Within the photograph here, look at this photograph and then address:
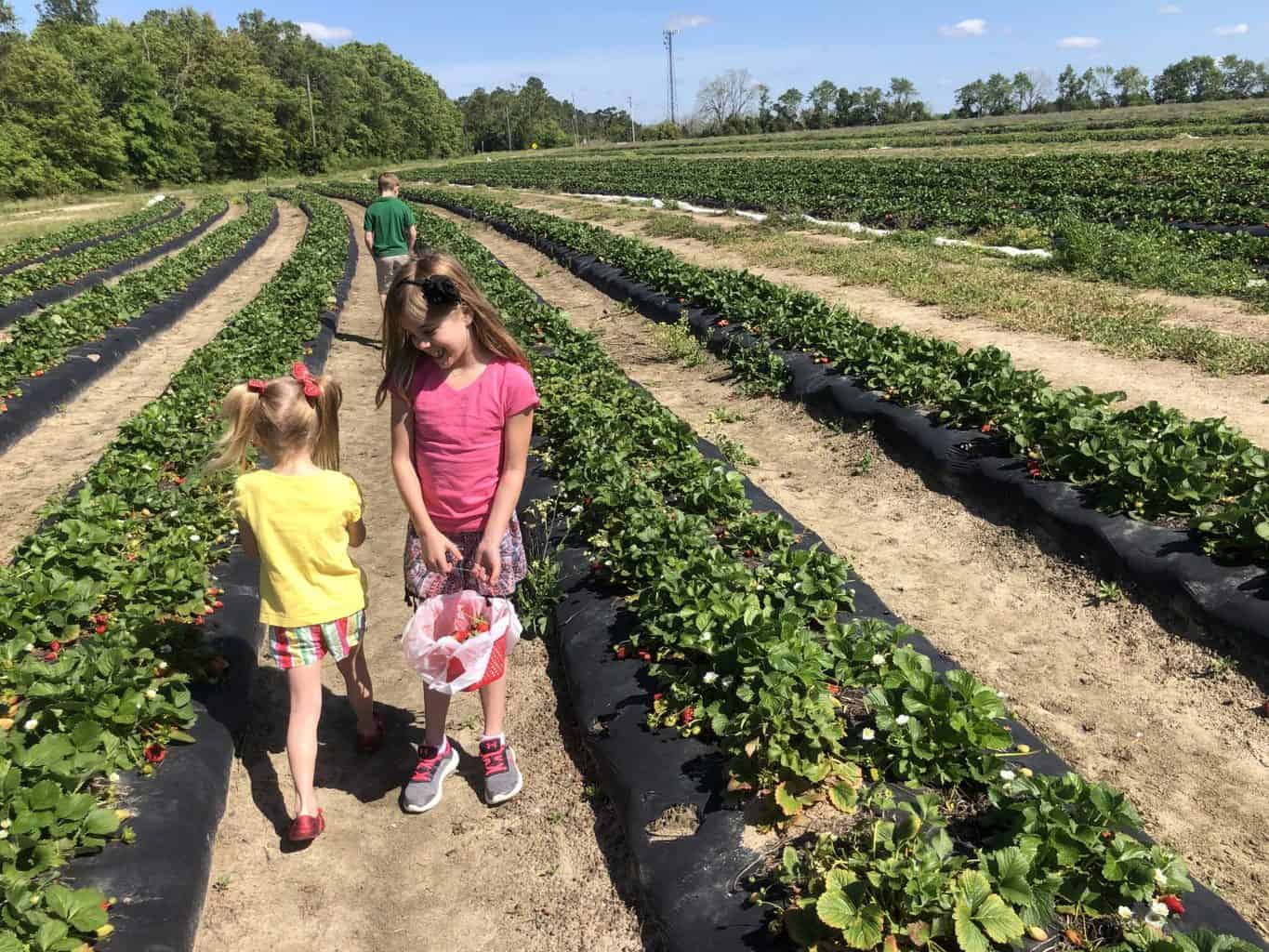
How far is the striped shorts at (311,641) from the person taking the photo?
320 centimetres

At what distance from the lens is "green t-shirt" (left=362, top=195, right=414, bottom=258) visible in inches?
394

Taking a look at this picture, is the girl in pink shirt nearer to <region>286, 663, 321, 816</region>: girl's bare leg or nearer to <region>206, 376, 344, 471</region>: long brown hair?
<region>206, 376, 344, 471</region>: long brown hair

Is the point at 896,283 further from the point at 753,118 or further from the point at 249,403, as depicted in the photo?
the point at 753,118

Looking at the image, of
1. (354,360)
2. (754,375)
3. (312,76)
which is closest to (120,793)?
(754,375)

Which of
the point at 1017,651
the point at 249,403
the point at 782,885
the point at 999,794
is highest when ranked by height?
the point at 249,403

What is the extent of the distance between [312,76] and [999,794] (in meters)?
100

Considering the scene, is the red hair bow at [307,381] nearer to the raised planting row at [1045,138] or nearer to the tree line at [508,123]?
the raised planting row at [1045,138]

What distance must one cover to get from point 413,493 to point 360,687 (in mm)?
1117

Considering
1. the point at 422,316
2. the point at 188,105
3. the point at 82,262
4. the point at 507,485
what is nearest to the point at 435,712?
the point at 507,485

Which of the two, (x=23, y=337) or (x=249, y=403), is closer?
(x=249, y=403)

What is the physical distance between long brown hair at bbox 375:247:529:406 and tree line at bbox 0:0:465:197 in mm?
64921

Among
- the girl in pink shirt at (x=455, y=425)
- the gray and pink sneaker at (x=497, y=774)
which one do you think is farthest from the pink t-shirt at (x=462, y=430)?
the gray and pink sneaker at (x=497, y=774)

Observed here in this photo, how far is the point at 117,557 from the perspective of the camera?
4.60 m

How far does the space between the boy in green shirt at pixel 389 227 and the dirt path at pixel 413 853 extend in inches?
271
